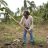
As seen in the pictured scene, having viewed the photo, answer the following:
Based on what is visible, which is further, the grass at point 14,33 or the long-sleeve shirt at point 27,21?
the grass at point 14,33

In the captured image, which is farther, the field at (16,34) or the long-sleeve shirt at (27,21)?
the field at (16,34)

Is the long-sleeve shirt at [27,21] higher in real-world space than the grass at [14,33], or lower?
higher

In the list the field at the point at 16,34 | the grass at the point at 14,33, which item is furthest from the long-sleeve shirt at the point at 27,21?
the grass at the point at 14,33

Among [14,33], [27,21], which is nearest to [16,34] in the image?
[14,33]

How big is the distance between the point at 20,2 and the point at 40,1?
2.92 ft

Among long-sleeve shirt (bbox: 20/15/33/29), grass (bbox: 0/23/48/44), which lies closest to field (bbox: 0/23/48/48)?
grass (bbox: 0/23/48/44)

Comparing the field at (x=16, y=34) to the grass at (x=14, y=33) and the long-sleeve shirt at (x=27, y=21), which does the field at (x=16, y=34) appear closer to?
the grass at (x=14, y=33)

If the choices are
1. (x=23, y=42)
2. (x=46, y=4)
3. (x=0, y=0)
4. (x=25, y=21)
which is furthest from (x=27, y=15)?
(x=46, y=4)

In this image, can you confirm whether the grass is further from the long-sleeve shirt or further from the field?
the long-sleeve shirt

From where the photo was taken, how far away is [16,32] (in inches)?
358

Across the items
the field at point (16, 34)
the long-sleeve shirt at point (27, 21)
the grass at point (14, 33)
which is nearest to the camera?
the long-sleeve shirt at point (27, 21)

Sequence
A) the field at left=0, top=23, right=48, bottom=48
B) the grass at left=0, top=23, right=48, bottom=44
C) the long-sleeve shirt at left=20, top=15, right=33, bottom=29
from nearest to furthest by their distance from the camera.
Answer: the long-sleeve shirt at left=20, top=15, right=33, bottom=29, the field at left=0, top=23, right=48, bottom=48, the grass at left=0, top=23, right=48, bottom=44

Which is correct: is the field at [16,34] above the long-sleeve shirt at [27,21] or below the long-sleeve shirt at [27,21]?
below

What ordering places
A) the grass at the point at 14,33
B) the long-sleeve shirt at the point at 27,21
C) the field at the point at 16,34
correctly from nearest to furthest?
the long-sleeve shirt at the point at 27,21 → the field at the point at 16,34 → the grass at the point at 14,33
